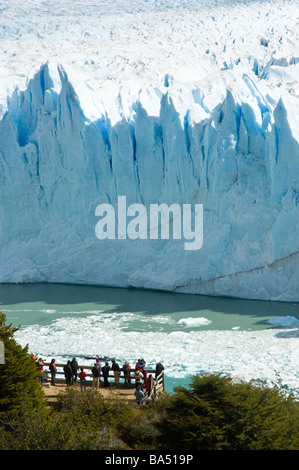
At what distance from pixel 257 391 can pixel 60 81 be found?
17.9m

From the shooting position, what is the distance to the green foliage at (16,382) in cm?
833

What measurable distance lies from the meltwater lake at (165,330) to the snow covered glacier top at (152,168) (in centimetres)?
96

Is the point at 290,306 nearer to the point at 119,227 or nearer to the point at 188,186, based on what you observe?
the point at 188,186

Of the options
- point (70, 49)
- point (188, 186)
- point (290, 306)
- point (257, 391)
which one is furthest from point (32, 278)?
point (257, 391)

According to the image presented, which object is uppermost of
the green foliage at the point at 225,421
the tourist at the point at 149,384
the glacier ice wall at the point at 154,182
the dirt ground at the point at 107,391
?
the glacier ice wall at the point at 154,182

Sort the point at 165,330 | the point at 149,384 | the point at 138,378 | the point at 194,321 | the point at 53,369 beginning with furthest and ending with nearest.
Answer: the point at 194,321
the point at 165,330
the point at 53,369
the point at 138,378
the point at 149,384

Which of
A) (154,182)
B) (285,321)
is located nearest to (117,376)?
(285,321)

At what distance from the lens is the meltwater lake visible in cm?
1292

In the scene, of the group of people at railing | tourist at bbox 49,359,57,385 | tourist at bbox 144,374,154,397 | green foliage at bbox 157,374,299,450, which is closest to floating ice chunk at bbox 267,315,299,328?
the group of people at railing

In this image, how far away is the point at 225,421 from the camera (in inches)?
280

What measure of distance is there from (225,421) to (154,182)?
13.9 m

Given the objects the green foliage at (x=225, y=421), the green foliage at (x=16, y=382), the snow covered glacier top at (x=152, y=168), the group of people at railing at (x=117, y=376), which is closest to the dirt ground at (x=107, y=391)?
the group of people at railing at (x=117, y=376)

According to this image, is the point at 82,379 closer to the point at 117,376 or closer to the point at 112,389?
the point at 112,389

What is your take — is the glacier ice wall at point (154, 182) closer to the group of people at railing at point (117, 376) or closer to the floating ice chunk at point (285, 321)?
the floating ice chunk at point (285, 321)
